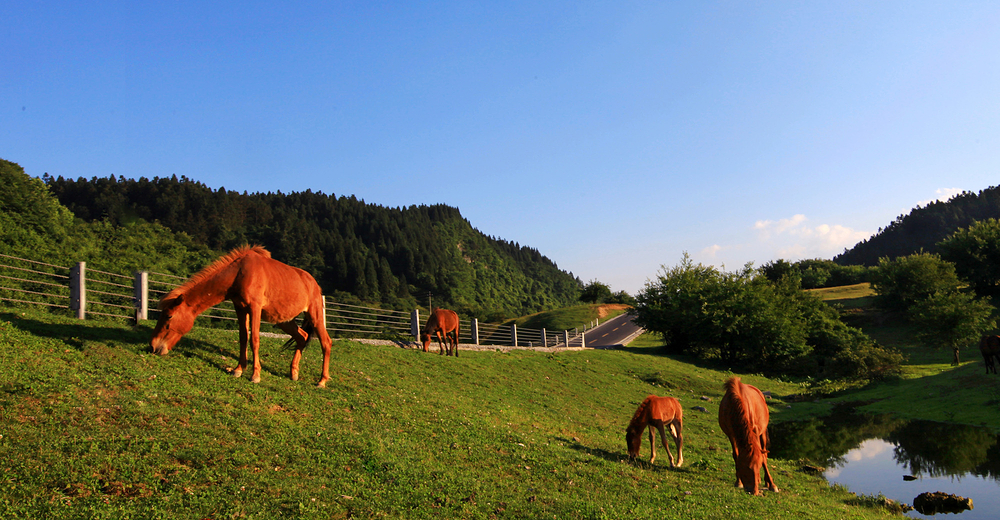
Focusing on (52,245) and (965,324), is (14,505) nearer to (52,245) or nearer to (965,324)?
(52,245)

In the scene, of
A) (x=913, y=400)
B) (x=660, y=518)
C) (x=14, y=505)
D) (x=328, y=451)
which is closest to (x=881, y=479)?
(x=660, y=518)

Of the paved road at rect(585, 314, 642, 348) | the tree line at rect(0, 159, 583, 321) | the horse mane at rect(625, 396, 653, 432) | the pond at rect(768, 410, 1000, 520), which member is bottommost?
the pond at rect(768, 410, 1000, 520)

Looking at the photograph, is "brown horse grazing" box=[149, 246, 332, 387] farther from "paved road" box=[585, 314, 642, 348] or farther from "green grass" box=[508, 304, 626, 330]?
"green grass" box=[508, 304, 626, 330]

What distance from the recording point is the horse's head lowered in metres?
9.19

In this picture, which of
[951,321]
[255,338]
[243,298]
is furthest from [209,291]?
[951,321]

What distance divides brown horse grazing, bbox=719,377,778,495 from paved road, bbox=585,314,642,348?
35597 millimetres

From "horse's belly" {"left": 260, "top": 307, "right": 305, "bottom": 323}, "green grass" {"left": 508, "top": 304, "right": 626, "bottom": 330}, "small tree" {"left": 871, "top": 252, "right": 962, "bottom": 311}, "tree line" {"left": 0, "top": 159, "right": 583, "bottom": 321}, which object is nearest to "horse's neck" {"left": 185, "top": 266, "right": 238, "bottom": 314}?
"horse's belly" {"left": 260, "top": 307, "right": 305, "bottom": 323}

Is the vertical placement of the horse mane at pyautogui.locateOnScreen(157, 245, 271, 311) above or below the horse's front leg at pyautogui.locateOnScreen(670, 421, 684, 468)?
above

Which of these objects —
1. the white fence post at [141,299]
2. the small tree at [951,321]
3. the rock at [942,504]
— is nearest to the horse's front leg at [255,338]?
the white fence post at [141,299]

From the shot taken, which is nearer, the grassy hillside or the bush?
the grassy hillside

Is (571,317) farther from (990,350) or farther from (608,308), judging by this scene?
(990,350)

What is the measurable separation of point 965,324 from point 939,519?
32134 millimetres

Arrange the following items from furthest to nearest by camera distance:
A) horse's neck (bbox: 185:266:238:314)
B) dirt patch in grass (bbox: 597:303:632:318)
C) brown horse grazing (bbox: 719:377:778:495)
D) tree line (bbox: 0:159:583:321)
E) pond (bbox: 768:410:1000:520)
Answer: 1. tree line (bbox: 0:159:583:321)
2. dirt patch in grass (bbox: 597:303:632:318)
3. pond (bbox: 768:410:1000:520)
4. horse's neck (bbox: 185:266:238:314)
5. brown horse grazing (bbox: 719:377:778:495)

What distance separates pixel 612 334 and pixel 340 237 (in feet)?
258
